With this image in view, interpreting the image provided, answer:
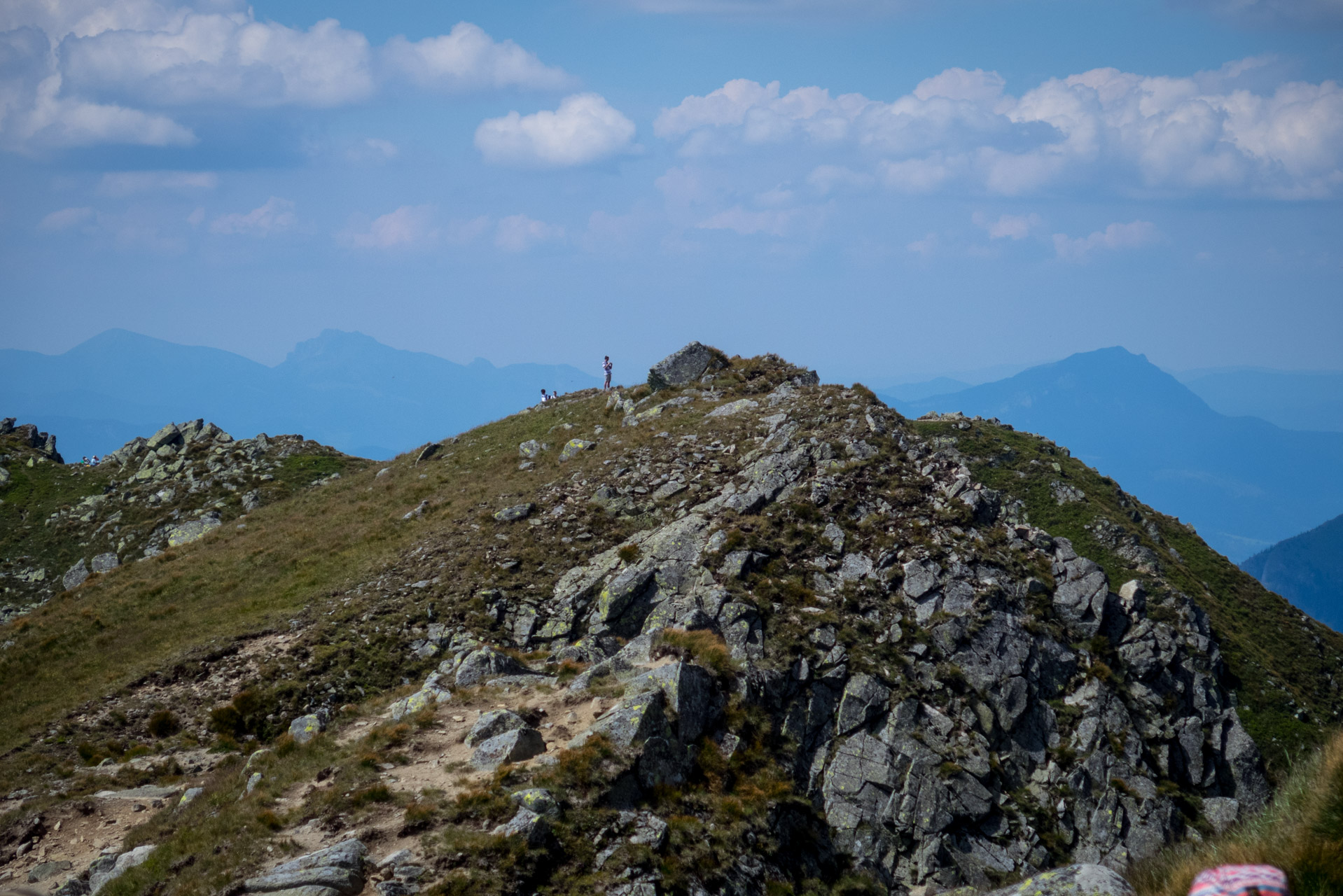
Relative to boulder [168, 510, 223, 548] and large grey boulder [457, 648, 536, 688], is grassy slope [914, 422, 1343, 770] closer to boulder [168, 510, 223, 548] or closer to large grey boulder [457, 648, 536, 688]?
large grey boulder [457, 648, 536, 688]

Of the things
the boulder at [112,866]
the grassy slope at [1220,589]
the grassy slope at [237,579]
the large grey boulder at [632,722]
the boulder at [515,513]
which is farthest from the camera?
the grassy slope at [1220,589]

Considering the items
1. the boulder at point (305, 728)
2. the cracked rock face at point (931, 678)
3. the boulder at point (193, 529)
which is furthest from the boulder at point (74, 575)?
the cracked rock face at point (931, 678)

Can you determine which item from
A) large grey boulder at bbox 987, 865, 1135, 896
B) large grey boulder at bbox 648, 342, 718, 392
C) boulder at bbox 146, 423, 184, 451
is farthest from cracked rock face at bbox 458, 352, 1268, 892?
boulder at bbox 146, 423, 184, 451

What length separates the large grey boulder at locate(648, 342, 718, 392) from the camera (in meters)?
57.8

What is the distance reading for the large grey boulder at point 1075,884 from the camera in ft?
32.0

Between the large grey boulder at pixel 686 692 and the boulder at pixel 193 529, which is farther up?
the boulder at pixel 193 529

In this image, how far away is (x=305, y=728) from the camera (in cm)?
2572

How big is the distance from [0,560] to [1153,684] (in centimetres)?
7782

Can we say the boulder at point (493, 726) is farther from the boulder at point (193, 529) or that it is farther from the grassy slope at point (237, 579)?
the boulder at point (193, 529)

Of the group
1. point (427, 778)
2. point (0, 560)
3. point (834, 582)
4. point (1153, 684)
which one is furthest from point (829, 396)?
point (0, 560)

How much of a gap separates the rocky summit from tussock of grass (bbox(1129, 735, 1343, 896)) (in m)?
0.98

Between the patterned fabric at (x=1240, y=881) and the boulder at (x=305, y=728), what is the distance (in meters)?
24.4

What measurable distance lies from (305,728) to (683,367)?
39.4 m

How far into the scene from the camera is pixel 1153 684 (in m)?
31.1
